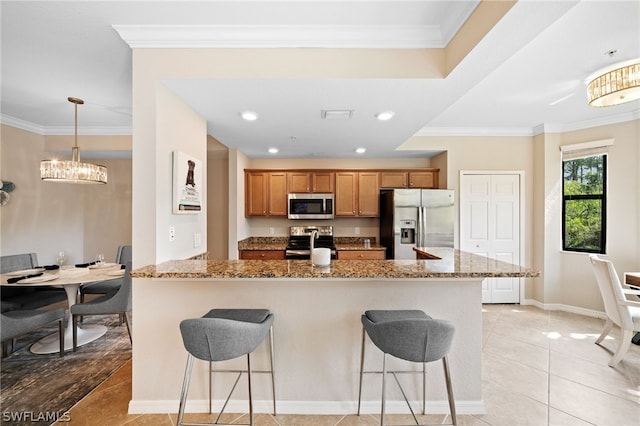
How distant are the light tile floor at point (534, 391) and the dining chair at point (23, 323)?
87 cm

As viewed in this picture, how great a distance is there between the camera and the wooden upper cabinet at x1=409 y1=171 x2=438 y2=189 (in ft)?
15.1

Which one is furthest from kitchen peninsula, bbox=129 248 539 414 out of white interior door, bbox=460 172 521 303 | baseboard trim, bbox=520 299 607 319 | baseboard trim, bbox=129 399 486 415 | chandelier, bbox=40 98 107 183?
baseboard trim, bbox=520 299 607 319

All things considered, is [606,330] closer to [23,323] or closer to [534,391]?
[534,391]

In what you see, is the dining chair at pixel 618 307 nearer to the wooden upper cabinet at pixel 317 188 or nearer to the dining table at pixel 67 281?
the wooden upper cabinet at pixel 317 188

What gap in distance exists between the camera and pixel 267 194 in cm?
467

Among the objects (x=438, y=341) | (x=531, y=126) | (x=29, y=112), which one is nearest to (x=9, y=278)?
(x=29, y=112)

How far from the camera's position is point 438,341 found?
1.44 metres

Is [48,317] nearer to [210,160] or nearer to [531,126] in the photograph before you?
[210,160]

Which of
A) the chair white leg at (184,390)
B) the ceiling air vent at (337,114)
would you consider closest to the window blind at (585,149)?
the ceiling air vent at (337,114)

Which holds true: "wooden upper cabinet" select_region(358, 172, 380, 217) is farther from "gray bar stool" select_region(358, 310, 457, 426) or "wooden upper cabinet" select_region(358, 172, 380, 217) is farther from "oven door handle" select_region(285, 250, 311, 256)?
"gray bar stool" select_region(358, 310, 457, 426)

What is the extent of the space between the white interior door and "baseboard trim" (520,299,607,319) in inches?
7.7

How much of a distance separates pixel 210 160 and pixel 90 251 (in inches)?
99.1

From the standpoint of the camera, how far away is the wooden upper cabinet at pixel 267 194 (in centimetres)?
466

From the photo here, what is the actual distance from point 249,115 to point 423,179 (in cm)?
309
